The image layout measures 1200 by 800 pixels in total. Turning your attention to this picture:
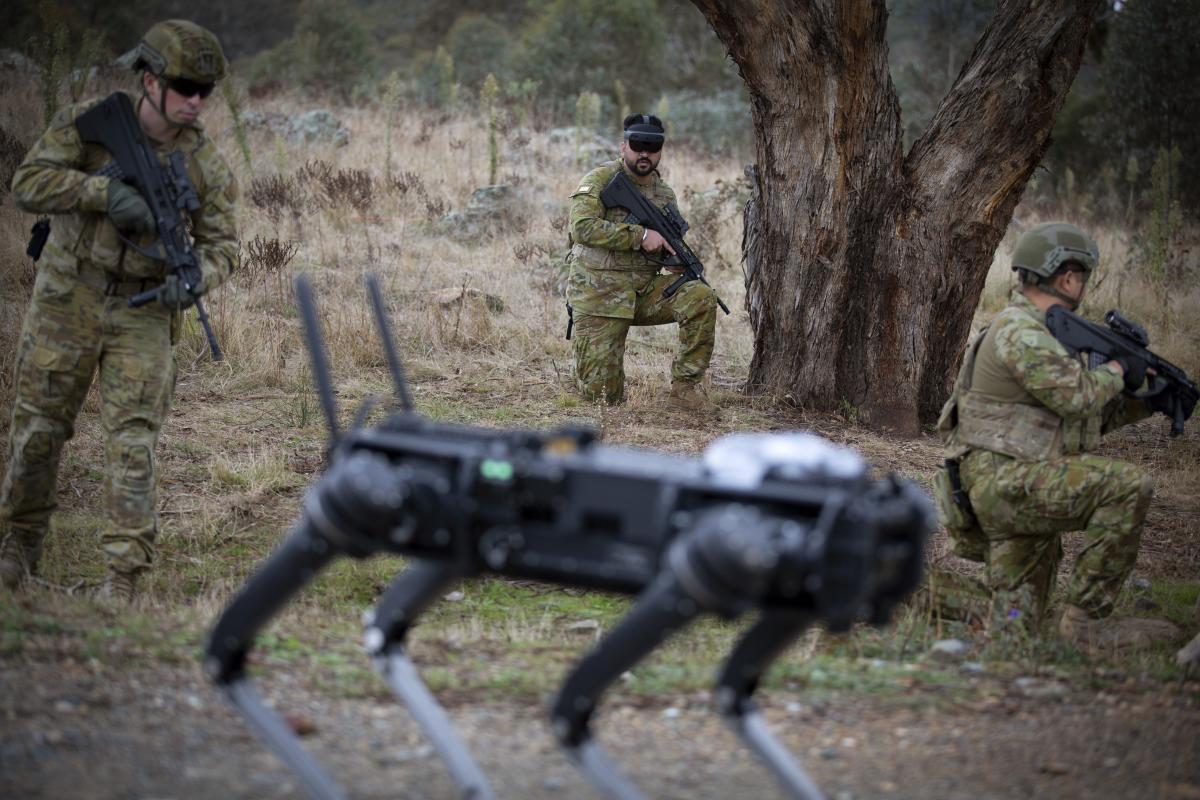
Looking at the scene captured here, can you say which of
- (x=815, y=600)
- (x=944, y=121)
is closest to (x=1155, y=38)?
(x=944, y=121)

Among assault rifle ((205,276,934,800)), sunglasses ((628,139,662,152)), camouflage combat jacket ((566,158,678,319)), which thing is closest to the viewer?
assault rifle ((205,276,934,800))

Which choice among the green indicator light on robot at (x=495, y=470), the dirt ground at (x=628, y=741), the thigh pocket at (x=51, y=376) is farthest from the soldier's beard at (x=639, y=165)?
the green indicator light on robot at (x=495, y=470)

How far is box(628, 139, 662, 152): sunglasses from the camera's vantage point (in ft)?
28.4

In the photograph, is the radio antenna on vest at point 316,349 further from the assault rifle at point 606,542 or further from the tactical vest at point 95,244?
the tactical vest at point 95,244

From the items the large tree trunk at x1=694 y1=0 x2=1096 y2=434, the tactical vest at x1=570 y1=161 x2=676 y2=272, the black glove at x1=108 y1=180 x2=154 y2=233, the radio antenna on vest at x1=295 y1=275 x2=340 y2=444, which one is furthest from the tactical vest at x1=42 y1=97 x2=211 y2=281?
the large tree trunk at x1=694 y1=0 x2=1096 y2=434

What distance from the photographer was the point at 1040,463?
523 cm

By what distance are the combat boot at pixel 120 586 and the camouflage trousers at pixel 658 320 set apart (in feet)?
14.3

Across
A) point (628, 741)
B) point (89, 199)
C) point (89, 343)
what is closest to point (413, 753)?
point (628, 741)

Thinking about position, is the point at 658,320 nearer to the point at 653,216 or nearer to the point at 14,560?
the point at 653,216

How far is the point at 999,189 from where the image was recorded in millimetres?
8258

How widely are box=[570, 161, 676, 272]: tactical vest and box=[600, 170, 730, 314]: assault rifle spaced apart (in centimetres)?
7

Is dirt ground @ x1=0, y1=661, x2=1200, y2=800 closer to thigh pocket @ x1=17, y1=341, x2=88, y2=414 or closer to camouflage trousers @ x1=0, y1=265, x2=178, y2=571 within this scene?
camouflage trousers @ x1=0, y1=265, x2=178, y2=571

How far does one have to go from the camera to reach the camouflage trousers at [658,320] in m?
8.94

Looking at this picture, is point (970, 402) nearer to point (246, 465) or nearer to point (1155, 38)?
point (246, 465)
